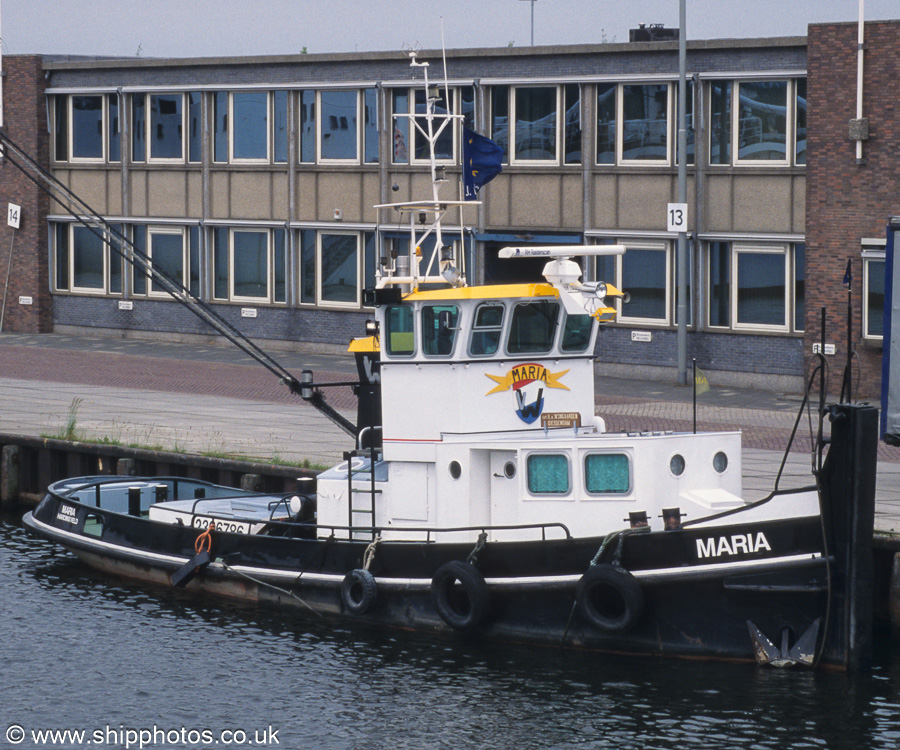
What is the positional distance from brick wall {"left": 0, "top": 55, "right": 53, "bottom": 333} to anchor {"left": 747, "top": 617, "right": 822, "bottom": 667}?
105ft

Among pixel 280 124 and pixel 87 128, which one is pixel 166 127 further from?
pixel 280 124

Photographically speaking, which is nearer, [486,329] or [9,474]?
[486,329]

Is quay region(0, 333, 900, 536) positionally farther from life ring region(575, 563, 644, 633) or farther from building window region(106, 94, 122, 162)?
building window region(106, 94, 122, 162)

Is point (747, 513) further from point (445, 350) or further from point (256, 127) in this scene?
point (256, 127)

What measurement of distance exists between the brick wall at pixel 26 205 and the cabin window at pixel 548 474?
29.8 m

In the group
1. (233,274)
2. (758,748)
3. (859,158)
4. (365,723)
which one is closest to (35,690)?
(365,723)

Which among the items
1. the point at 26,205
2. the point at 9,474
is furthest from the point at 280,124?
the point at 9,474

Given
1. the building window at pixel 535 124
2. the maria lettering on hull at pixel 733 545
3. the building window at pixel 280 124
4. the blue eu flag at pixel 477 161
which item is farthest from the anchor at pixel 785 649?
the building window at pixel 280 124

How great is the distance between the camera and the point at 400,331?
17922 mm

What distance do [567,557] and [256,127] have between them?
2555 cm

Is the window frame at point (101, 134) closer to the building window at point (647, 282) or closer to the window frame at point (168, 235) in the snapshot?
the window frame at point (168, 235)

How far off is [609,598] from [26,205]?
3161cm

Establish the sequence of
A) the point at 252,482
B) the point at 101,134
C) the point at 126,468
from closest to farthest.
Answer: the point at 252,482, the point at 126,468, the point at 101,134

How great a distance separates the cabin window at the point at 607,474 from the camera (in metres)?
16.7
